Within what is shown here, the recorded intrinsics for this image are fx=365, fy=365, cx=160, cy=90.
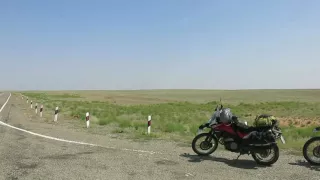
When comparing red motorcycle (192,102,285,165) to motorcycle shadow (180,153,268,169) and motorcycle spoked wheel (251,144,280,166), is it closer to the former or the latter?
motorcycle spoked wheel (251,144,280,166)

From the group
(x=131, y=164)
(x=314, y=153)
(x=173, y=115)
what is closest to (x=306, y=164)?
(x=314, y=153)

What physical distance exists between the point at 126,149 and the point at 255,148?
4085 mm

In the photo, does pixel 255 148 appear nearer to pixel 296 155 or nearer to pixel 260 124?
pixel 260 124

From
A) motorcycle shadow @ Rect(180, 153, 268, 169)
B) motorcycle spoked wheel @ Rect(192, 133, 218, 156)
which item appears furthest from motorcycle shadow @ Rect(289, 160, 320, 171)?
motorcycle spoked wheel @ Rect(192, 133, 218, 156)

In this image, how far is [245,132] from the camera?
932 centimetres

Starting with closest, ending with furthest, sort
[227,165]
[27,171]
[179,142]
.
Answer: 1. [27,171]
2. [227,165]
3. [179,142]

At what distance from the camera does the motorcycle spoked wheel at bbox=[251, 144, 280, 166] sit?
354 inches

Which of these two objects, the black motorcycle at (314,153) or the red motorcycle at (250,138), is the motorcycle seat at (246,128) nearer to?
the red motorcycle at (250,138)

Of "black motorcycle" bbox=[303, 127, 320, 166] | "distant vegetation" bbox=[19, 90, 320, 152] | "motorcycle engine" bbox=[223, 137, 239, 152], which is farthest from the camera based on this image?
"distant vegetation" bbox=[19, 90, 320, 152]

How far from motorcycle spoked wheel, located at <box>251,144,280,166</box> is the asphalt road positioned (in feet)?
0.60

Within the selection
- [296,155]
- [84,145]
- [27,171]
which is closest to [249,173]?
[296,155]

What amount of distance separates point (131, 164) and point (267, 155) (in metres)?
3.41

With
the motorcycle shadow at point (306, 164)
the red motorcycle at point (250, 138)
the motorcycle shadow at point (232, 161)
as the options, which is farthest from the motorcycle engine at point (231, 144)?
the motorcycle shadow at point (306, 164)

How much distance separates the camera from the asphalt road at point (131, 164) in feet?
26.0
